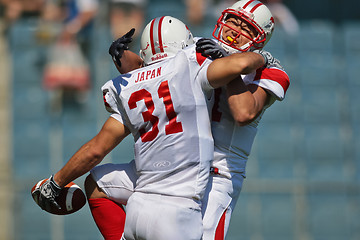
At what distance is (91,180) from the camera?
3.44m

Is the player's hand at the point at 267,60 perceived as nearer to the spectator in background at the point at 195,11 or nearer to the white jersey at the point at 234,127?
the white jersey at the point at 234,127

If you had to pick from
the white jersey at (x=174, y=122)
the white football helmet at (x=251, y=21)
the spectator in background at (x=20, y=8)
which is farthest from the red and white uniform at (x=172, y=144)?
the spectator in background at (x=20, y=8)

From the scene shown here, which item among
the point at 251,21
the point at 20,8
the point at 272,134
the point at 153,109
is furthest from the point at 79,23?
the point at 153,109

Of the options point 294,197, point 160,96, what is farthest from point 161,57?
point 294,197

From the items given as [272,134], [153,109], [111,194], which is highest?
[153,109]

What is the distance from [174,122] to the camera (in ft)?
10.2

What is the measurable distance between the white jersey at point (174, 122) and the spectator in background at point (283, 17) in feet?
19.8

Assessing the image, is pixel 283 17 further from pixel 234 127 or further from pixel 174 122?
pixel 174 122

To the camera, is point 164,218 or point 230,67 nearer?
point 230,67

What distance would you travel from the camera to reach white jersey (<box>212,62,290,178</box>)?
3182mm

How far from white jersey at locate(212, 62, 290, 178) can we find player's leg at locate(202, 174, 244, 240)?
0.05m

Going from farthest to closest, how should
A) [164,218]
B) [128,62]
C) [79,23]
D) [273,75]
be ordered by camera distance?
1. [79,23]
2. [128,62]
3. [273,75]
4. [164,218]

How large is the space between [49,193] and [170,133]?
2.31 ft

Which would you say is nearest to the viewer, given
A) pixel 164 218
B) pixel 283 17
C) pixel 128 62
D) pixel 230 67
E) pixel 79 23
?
pixel 230 67
